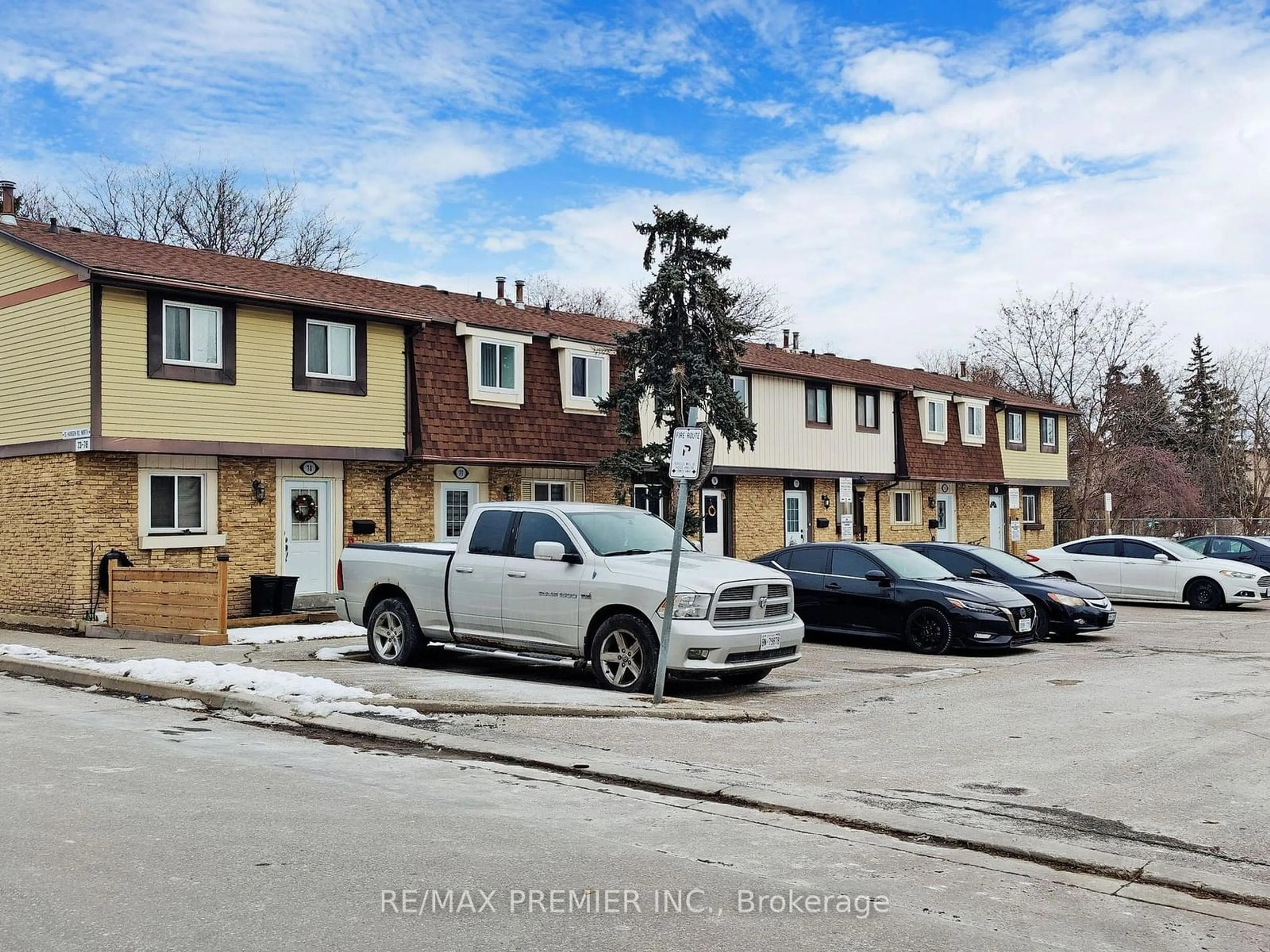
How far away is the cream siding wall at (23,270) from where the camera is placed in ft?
62.6

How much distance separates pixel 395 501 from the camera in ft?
73.3

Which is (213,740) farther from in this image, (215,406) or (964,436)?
(964,436)

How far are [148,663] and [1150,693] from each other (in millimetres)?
10340

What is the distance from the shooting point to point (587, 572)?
1204 cm

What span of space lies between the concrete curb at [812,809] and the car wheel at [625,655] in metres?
2.16

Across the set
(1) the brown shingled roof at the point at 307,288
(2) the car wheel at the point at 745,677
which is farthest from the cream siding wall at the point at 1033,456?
(2) the car wheel at the point at 745,677

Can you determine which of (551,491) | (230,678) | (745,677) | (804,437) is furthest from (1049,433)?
(230,678)

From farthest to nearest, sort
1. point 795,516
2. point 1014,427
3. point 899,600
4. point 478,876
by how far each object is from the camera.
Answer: point 1014,427 → point 795,516 → point 899,600 → point 478,876

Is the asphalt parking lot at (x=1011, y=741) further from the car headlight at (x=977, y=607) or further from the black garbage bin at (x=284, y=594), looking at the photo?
the black garbage bin at (x=284, y=594)

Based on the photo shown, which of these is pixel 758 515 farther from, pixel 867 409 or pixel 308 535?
pixel 308 535

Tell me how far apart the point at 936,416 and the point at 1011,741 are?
2739cm

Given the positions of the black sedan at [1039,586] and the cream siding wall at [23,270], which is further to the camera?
the cream siding wall at [23,270]

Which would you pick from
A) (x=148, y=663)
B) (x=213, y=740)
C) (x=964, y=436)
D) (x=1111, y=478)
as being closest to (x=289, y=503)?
(x=148, y=663)

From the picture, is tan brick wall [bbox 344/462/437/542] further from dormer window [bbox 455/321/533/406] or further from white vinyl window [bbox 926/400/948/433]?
white vinyl window [bbox 926/400/948/433]
